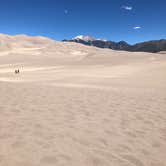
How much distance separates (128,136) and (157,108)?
9.70 ft

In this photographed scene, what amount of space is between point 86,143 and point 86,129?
0.75 meters

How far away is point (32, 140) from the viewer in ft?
13.2

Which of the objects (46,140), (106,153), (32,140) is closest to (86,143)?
(106,153)

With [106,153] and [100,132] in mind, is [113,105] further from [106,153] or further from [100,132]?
[106,153]

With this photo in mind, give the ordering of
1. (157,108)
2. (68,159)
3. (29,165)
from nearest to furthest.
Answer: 1. (29,165)
2. (68,159)
3. (157,108)

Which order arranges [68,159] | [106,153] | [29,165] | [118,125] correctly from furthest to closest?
[118,125]
[106,153]
[68,159]
[29,165]

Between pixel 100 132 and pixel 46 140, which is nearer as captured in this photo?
pixel 46 140

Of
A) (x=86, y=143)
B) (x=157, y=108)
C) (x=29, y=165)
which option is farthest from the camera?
(x=157, y=108)

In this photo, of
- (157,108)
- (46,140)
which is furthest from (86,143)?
(157,108)

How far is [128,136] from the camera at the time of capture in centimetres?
442

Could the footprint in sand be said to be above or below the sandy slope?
below

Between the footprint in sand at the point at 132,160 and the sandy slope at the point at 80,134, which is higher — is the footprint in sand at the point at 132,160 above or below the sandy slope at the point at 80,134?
below

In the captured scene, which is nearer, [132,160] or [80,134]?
[132,160]

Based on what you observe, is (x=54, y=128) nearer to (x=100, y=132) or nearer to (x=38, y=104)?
(x=100, y=132)
